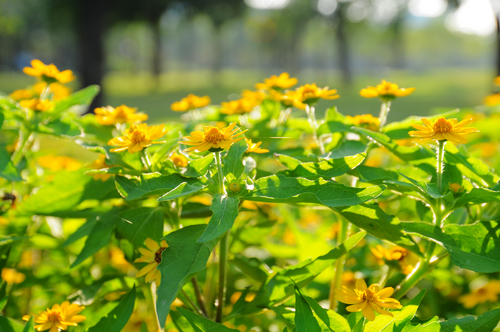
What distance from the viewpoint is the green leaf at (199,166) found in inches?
35.5

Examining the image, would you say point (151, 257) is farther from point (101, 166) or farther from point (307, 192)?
point (307, 192)

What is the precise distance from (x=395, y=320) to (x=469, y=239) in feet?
0.83

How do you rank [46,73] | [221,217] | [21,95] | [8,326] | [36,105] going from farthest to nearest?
1. [21,95]
2. [46,73]
3. [36,105]
4. [8,326]
5. [221,217]

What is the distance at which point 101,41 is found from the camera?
412 inches

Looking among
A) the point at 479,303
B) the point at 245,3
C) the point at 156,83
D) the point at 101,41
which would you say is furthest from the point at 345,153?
the point at 156,83

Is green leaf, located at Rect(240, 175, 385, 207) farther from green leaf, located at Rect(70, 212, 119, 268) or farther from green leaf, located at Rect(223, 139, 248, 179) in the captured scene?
green leaf, located at Rect(70, 212, 119, 268)

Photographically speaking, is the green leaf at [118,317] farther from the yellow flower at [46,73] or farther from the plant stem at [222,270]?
the yellow flower at [46,73]

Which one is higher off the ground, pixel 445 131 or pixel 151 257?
pixel 445 131

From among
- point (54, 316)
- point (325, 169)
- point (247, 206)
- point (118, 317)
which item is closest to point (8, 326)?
point (54, 316)

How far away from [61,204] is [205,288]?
2.06 ft

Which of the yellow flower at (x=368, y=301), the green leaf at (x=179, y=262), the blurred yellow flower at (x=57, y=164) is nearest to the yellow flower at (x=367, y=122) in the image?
the yellow flower at (x=368, y=301)

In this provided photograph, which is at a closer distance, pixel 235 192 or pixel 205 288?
pixel 235 192

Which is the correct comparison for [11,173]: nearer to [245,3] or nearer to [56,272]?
[56,272]

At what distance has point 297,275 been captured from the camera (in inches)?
39.2
